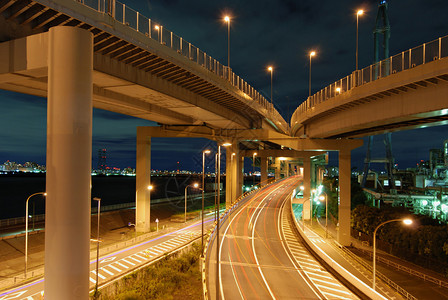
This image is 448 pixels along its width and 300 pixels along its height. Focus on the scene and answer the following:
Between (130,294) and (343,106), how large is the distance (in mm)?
21602

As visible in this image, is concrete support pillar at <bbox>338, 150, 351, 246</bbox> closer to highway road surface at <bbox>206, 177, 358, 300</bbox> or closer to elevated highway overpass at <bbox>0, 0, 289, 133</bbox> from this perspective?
highway road surface at <bbox>206, 177, 358, 300</bbox>

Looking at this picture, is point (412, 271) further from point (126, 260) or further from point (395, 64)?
point (126, 260)

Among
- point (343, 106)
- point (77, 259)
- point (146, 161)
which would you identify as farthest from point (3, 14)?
point (146, 161)

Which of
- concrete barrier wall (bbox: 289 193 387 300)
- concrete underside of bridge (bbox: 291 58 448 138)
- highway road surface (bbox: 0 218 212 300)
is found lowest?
highway road surface (bbox: 0 218 212 300)

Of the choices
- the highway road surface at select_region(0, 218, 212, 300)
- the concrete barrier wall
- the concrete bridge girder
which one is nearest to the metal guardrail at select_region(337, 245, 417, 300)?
the concrete barrier wall

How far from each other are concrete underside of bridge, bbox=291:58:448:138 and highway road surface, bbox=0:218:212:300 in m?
20.2

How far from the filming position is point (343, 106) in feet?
81.8

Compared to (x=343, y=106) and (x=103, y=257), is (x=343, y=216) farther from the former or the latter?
(x=103, y=257)

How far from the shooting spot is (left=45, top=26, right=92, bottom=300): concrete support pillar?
24.4ft

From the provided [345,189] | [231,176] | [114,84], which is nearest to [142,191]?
[231,176]

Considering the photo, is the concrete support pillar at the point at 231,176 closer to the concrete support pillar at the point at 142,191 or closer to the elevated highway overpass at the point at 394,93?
the concrete support pillar at the point at 142,191

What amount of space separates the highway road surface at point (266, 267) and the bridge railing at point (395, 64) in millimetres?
13616

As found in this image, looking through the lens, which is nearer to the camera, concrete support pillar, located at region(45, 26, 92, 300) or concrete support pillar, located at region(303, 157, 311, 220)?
concrete support pillar, located at region(45, 26, 92, 300)

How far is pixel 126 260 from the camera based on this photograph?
2436cm
